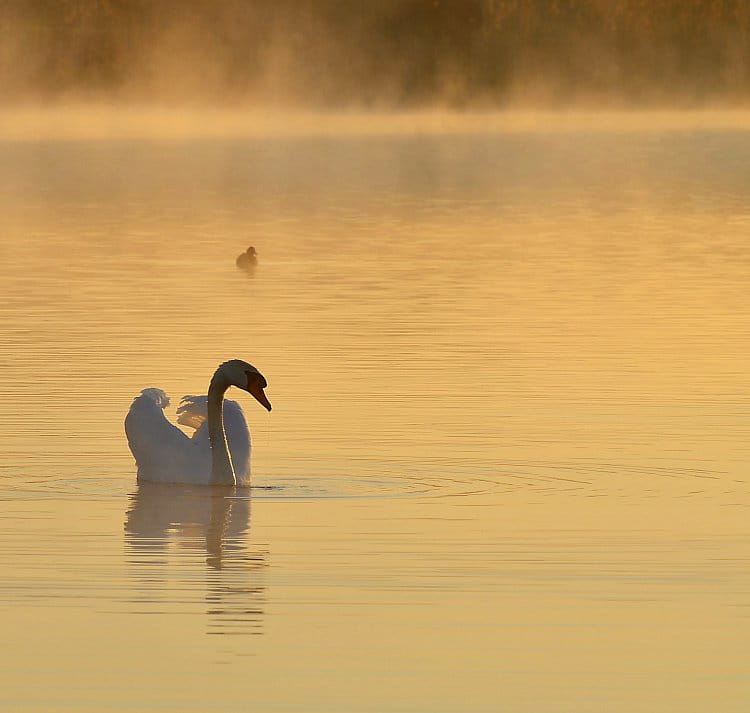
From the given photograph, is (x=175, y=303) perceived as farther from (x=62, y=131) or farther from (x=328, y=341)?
(x=62, y=131)

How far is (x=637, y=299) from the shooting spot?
88.0ft

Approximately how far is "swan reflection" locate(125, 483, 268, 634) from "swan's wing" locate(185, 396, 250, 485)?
0.19 m

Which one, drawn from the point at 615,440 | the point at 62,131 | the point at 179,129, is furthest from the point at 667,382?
the point at 179,129

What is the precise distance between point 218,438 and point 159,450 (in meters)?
0.35

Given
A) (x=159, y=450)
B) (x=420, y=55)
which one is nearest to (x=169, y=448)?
(x=159, y=450)

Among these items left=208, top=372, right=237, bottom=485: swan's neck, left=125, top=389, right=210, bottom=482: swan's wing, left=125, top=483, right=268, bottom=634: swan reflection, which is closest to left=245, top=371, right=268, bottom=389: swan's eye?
left=208, top=372, right=237, bottom=485: swan's neck

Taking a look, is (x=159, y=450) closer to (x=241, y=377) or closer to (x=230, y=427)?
(x=230, y=427)

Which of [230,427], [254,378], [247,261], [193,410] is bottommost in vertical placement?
[230,427]

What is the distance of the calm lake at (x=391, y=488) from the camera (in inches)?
402

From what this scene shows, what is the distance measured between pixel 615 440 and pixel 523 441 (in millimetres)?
590

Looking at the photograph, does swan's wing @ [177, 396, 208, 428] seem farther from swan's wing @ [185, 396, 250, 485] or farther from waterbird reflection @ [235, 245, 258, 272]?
waterbird reflection @ [235, 245, 258, 272]

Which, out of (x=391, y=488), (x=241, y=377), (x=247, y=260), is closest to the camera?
(x=391, y=488)

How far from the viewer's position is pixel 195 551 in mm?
13000

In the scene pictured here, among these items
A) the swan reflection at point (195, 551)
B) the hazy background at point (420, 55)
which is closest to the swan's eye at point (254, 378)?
the swan reflection at point (195, 551)
